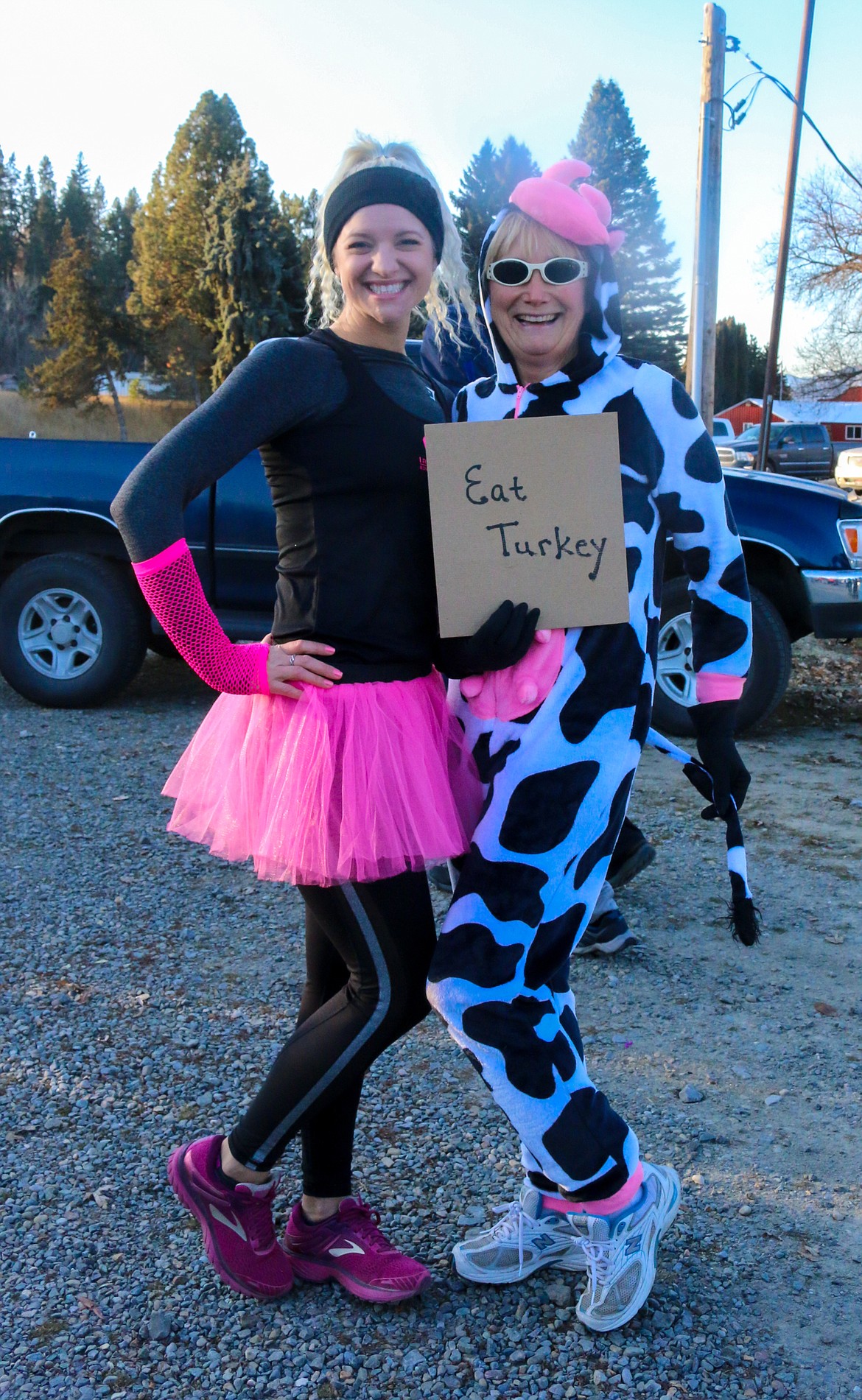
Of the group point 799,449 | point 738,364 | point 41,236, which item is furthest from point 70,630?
point 738,364

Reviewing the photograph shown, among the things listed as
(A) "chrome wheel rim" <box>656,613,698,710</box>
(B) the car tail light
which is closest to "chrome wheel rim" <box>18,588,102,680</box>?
(A) "chrome wheel rim" <box>656,613,698,710</box>

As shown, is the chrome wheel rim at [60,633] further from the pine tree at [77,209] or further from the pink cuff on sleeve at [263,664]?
the pine tree at [77,209]

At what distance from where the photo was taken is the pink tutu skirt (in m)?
1.80

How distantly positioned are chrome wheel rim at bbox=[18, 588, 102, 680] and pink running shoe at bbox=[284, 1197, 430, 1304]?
4.71m

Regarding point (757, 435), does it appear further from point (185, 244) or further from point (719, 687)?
point (719, 687)

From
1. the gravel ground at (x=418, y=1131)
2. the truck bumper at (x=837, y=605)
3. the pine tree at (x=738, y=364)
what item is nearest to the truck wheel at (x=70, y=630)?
the gravel ground at (x=418, y=1131)

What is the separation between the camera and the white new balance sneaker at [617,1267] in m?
1.92

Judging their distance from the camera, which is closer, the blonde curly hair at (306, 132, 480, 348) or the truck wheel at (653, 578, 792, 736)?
the blonde curly hair at (306, 132, 480, 348)

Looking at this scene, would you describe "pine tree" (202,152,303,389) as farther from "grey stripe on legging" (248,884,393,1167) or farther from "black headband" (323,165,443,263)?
"grey stripe on legging" (248,884,393,1167)

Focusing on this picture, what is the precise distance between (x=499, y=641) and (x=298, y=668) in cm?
33

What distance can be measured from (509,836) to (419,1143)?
1.05 m

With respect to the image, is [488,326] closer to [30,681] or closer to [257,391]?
[257,391]

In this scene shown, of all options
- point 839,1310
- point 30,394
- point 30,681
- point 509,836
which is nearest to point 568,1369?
point 839,1310

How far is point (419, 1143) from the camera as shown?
253cm
